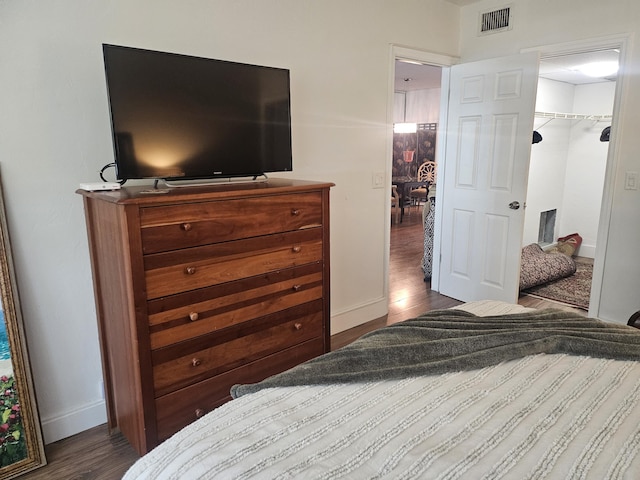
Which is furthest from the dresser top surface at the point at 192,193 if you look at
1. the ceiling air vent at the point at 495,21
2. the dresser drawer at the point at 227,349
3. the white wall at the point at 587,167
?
the white wall at the point at 587,167

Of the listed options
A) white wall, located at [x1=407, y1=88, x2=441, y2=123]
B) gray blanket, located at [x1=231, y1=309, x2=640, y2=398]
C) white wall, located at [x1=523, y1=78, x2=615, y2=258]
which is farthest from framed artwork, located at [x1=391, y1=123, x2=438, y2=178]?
gray blanket, located at [x1=231, y1=309, x2=640, y2=398]

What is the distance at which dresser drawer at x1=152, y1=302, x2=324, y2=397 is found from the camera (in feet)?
6.13

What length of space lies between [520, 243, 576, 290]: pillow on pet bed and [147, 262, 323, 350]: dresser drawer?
270cm

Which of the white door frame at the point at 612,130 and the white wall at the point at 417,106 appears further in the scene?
the white wall at the point at 417,106

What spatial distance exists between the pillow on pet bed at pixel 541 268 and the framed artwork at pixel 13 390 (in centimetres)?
Answer: 387

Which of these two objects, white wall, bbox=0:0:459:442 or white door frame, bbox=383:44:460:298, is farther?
white door frame, bbox=383:44:460:298

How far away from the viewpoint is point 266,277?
2.12m

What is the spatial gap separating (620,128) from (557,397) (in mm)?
2544

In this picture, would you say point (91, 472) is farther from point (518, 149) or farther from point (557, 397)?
point (518, 149)

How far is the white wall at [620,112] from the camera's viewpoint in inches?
116

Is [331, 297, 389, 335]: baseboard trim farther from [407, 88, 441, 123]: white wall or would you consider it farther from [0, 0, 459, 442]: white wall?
[407, 88, 441, 123]: white wall

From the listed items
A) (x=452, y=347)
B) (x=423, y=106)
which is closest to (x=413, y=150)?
(x=423, y=106)

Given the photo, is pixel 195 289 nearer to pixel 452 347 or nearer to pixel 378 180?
pixel 452 347

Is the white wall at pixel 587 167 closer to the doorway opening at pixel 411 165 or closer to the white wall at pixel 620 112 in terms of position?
the doorway opening at pixel 411 165
